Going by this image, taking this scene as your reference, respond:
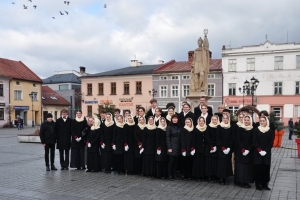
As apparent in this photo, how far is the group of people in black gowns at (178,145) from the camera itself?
758 centimetres

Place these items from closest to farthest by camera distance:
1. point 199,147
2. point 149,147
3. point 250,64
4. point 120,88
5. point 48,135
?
point 199,147
point 149,147
point 48,135
point 250,64
point 120,88

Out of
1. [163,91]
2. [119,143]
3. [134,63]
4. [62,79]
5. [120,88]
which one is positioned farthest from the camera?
[62,79]

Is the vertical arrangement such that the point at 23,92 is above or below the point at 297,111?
above

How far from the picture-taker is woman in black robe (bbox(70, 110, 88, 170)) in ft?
32.2

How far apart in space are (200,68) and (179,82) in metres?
29.1

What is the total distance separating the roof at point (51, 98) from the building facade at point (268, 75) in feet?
87.8

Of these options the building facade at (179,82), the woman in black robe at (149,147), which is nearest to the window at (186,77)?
the building facade at (179,82)

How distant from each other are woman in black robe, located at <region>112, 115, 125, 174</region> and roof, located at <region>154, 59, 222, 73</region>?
33496mm

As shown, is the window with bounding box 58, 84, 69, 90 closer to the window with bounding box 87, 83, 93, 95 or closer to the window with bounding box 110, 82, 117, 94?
the window with bounding box 87, 83, 93, 95

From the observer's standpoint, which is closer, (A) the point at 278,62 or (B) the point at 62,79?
(A) the point at 278,62

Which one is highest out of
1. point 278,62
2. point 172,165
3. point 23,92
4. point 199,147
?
point 278,62

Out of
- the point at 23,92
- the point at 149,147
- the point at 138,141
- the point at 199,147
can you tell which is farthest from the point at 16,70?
the point at 199,147

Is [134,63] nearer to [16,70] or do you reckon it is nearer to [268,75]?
[16,70]

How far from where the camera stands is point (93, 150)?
9.51 m
